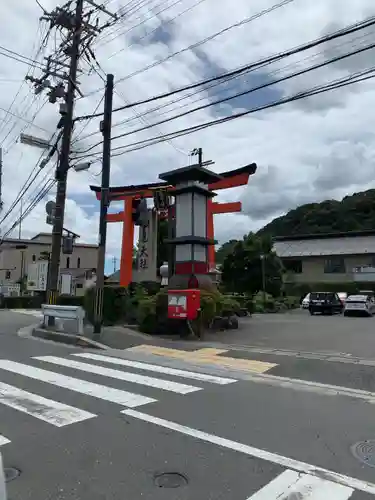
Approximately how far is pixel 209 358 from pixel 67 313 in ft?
19.4

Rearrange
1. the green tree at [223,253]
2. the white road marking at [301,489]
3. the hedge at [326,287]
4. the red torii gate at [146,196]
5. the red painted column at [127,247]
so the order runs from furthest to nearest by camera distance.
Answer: the hedge at [326,287] → the green tree at [223,253] → the red painted column at [127,247] → the red torii gate at [146,196] → the white road marking at [301,489]

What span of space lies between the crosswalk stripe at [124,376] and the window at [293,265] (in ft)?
129

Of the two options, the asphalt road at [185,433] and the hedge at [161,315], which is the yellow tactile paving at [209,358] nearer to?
the asphalt road at [185,433]

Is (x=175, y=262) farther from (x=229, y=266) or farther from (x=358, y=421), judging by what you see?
(x=229, y=266)

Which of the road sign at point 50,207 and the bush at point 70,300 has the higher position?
the road sign at point 50,207

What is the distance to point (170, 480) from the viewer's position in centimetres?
395

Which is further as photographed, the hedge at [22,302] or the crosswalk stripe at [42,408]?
the hedge at [22,302]

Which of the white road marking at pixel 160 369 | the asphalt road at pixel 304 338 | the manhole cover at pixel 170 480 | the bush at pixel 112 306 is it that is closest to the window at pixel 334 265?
the asphalt road at pixel 304 338

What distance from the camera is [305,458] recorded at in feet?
14.8

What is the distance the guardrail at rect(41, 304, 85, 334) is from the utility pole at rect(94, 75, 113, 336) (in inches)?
20.7

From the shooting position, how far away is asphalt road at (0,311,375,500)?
12.7ft

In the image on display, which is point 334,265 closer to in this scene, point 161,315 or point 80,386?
point 161,315

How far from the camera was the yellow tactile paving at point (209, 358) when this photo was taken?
9484 millimetres

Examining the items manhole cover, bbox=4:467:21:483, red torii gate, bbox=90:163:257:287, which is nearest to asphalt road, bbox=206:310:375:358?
red torii gate, bbox=90:163:257:287
